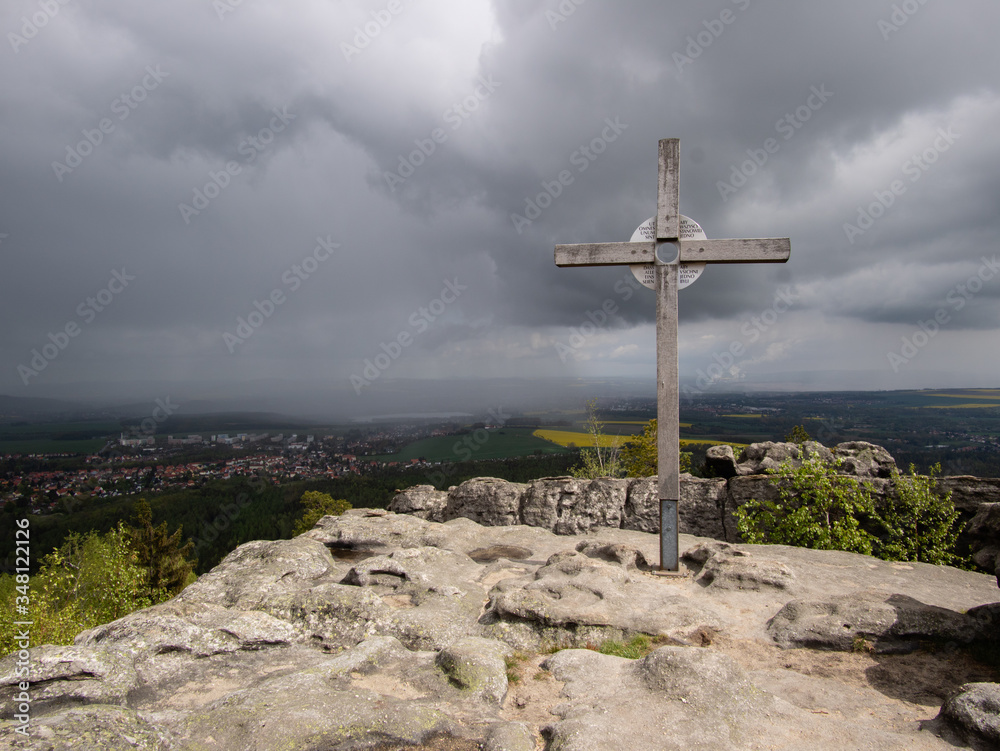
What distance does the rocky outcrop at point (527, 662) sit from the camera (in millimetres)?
3359

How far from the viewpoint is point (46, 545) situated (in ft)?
199

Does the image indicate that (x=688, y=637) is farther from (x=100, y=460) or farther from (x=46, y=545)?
(x=100, y=460)

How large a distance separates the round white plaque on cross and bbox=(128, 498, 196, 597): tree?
39447 millimetres

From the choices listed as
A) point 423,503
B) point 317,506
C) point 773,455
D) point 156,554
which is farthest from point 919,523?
point 317,506

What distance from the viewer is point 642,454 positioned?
1361 inches

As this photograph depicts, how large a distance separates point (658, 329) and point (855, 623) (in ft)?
16.0

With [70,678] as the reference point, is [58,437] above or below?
below

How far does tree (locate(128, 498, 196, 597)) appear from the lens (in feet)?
113

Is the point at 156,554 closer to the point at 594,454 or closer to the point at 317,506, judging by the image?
the point at 317,506

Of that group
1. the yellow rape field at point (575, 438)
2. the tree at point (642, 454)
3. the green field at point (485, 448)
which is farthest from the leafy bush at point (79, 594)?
the green field at point (485, 448)

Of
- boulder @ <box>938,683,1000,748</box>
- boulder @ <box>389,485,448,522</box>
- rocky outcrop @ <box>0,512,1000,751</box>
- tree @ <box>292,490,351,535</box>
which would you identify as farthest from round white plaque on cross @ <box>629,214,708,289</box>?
tree @ <box>292,490,351,535</box>

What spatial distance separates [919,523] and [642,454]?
25170 millimetres

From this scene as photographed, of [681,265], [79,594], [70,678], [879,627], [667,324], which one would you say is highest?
[681,265]

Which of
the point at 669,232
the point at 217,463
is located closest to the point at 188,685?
the point at 669,232
